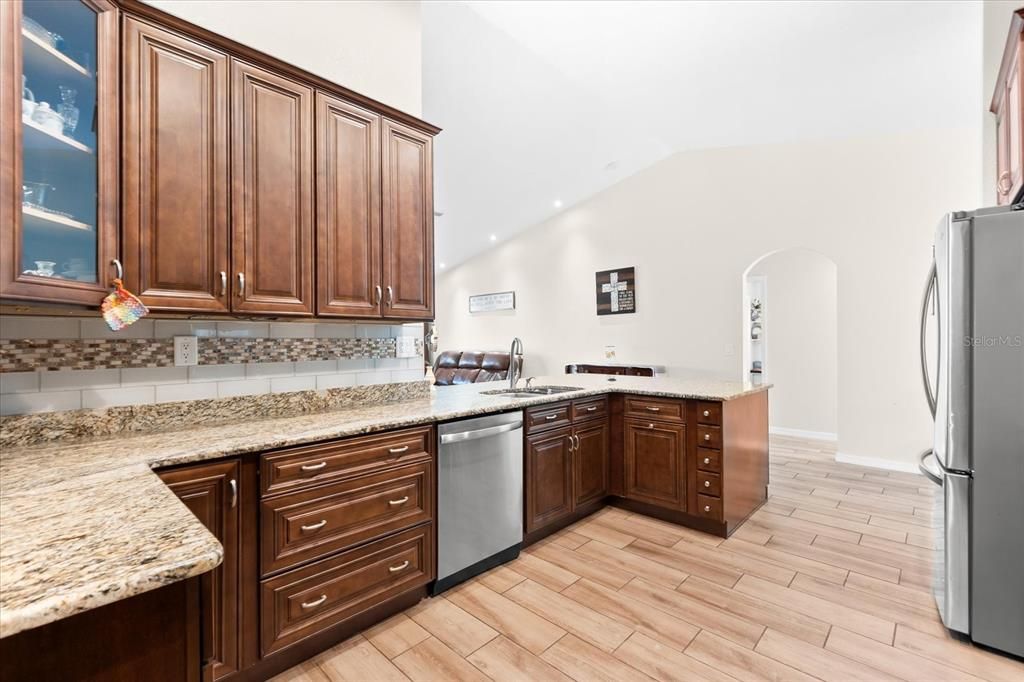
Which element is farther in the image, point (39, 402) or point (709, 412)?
point (709, 412)

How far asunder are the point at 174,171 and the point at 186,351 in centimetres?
71

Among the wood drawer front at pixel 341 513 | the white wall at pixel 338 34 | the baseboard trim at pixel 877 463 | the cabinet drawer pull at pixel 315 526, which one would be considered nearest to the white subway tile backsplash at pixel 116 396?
the wood drawer front at pixel 341 513

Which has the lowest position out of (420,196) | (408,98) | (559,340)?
A: (559,340)

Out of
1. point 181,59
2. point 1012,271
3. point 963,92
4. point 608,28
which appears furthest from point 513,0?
point 963,92

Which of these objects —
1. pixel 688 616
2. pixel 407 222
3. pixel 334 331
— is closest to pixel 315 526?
pixel 334 331

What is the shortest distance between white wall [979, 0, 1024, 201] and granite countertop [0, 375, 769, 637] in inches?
132

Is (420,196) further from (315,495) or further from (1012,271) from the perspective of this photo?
(1012,271)

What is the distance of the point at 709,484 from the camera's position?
287cm

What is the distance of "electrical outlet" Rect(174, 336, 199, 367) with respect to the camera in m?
1.91

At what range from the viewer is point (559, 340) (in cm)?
696

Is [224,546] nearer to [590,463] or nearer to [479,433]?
[479,433]

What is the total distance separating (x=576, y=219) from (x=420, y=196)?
4643 millimetres

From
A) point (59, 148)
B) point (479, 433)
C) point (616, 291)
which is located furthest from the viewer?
point (616, 291)

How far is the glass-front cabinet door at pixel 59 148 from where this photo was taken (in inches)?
43.9
